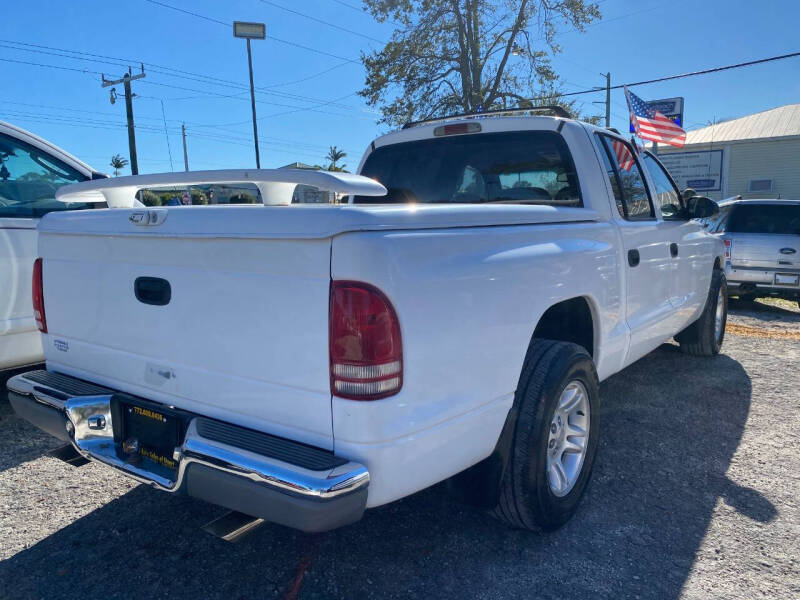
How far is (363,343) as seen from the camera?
6.21ft

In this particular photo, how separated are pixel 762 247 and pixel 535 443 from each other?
8.08m

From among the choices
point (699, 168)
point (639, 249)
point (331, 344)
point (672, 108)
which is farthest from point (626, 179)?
point (699, 168)

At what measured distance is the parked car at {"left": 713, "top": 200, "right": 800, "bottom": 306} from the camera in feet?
28.9

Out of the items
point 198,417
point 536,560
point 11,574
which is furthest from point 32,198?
point 536,560

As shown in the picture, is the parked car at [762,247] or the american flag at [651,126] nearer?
the parked car at [762,247]

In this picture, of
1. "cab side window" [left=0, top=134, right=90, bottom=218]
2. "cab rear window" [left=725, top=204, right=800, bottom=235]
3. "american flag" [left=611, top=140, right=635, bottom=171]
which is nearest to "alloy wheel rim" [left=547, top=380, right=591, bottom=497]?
"american flag" [left=611, top=140, right=635, bottom=171]

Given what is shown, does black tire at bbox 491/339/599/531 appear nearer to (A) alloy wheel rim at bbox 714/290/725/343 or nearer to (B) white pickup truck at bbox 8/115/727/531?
(B) white pickup truck at bbox 8/115/727/531

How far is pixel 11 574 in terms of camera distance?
8.42 ft

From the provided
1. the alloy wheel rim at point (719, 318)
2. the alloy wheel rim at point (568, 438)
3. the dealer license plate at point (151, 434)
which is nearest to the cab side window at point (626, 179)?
the alloy wheel rim at point (568, 438)

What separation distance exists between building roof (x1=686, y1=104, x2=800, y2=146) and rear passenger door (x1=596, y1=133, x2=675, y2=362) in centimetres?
2802

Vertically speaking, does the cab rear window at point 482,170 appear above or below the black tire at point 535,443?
above

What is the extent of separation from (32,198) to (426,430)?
398 centimetres

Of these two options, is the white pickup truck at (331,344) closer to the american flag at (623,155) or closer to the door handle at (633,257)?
the door handle at (633,257)

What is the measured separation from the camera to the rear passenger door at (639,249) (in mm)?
3590
